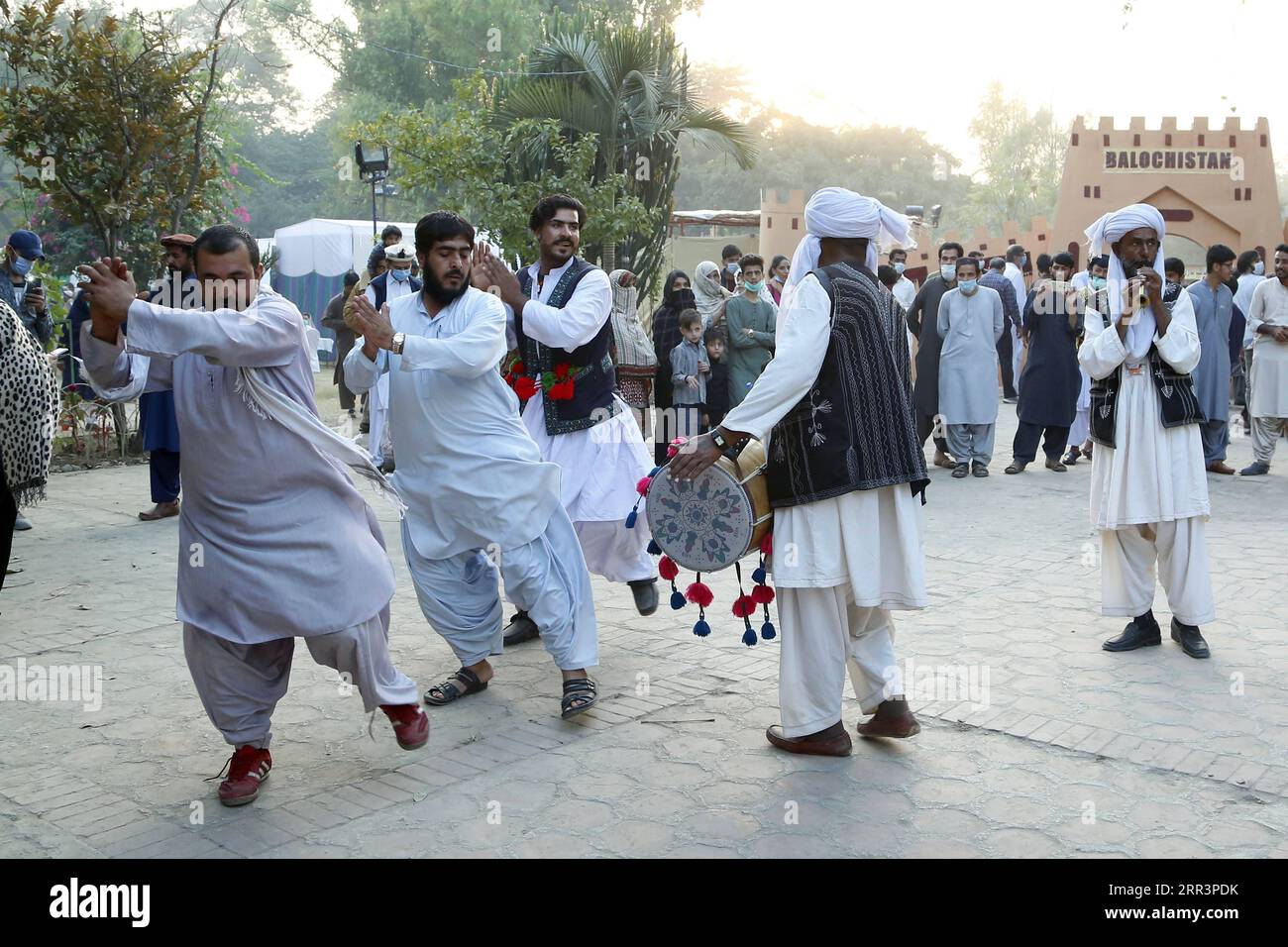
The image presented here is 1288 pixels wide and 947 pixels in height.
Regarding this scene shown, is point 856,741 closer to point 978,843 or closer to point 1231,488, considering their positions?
point 978,843

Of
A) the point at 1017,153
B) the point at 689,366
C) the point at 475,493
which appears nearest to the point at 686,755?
the point at 475,493

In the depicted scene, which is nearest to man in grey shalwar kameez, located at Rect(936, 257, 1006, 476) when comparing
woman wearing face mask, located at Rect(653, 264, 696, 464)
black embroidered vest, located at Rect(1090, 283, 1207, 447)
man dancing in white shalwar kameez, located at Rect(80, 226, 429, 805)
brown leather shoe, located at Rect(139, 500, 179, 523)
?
woman wearing face mask, located at Rect(653, 264, 696, 464)

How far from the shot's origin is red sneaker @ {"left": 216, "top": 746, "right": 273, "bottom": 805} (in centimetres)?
375

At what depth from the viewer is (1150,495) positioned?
207 inches

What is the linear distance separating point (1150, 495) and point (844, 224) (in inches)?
83.9

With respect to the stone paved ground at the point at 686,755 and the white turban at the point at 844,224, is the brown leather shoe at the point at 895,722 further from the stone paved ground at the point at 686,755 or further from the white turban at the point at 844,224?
the white turban at the point at 844,224

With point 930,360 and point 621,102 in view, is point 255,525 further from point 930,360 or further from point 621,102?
point 621,102

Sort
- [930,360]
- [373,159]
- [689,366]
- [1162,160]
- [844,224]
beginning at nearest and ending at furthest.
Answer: [844,224], [689,366], [930,360], [373,159], [1162,160]

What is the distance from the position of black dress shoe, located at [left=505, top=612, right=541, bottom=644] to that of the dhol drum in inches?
66.0

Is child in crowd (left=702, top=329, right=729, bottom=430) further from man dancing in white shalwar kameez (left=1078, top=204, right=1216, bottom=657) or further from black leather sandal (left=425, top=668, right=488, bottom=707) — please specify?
black leather sandal (left=425, top=668, right=488, bottom=707)

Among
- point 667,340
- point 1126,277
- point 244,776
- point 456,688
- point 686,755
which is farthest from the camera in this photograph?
point 667,340

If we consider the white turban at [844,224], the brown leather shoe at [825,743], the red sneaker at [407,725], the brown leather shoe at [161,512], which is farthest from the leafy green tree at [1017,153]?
the red sneaker at [407,725]

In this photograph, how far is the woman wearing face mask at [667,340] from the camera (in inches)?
417
